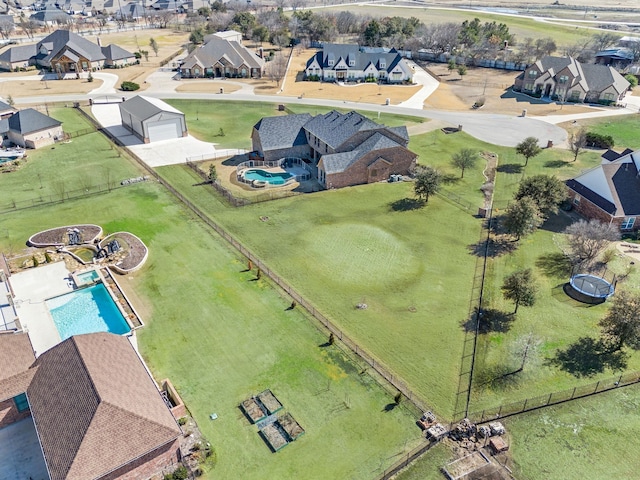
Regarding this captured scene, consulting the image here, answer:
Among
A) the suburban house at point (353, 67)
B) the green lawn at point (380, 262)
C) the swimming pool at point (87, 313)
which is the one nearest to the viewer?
the green lawn at point (380, 262)

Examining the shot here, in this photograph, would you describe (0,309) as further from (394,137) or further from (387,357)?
(394,137)

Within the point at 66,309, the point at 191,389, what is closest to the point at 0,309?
the point at 66,309

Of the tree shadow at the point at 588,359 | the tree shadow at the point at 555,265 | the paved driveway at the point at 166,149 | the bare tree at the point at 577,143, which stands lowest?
the tree shadow at the point at 588,359

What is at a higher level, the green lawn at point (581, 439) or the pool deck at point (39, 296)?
the pool deck at point (39, 296)

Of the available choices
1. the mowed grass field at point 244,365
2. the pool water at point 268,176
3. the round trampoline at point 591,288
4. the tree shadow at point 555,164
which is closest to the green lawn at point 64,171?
the mowed grass field at point 244,365

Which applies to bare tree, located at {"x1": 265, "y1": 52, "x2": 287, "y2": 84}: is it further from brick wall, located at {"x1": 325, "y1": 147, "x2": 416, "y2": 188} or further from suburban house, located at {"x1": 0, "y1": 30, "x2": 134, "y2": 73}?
brick wall, located at {"x1": 325, "y1": 147, "x2": 416, "y2": 188}

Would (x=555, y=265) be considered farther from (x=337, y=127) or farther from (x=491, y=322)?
(x=337, y=127)

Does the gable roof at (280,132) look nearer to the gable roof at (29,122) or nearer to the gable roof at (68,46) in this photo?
the gable roof at (29,122)
